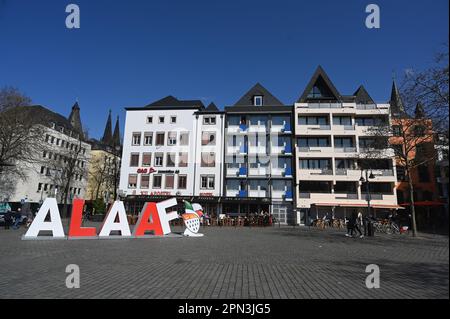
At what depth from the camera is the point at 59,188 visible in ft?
168

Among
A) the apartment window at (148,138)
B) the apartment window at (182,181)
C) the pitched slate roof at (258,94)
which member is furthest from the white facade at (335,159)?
the apartment window at (148,138)

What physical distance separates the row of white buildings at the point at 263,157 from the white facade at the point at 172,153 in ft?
0.47

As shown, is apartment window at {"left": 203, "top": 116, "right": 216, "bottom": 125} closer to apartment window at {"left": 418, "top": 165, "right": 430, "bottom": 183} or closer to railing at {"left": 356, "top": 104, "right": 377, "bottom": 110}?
railing at {"left": 356, "top": 104, "right": 377, "bottom": 110}

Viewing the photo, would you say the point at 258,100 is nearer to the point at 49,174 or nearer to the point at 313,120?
the point at 313,120

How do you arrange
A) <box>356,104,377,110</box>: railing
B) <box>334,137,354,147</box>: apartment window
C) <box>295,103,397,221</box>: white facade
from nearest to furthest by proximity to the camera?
<box>295,103,397,221</box>: white facade < <box>356,104,377,110</box>: railing < <box>334,137,354,147</box>: apartment window

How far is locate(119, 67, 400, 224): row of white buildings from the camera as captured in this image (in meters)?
40.5

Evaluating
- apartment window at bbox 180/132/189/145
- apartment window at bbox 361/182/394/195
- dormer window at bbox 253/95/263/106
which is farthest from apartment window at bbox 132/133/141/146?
apartment window at bbox 361/182/394/195

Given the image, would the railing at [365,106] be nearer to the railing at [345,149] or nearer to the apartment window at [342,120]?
the apartment window at [342,120]

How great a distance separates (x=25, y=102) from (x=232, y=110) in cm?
2575

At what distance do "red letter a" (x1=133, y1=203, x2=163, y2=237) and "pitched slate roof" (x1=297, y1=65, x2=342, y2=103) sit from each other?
32.0 m

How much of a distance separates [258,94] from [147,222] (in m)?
31.8

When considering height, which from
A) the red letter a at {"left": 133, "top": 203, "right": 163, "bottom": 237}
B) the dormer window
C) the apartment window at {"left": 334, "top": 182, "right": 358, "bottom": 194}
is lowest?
the red letter a at {"left": 133, "top": 203, "right": 163, "bottom": 237}
